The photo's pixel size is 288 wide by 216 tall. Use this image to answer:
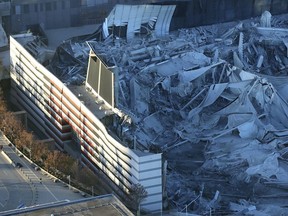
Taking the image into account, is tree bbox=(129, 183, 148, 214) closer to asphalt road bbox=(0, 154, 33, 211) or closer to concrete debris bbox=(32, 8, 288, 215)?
Answer: concrete debris bbox=(32, 8, 288, 215)

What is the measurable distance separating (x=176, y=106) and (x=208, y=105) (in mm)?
2497

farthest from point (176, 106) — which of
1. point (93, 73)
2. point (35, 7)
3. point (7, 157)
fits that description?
point (35, 7)

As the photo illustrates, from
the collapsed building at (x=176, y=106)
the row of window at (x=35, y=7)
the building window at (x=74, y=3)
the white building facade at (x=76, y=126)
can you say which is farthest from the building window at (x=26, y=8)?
the white building facade at (x=76, y=126)

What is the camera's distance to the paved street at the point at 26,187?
196ft

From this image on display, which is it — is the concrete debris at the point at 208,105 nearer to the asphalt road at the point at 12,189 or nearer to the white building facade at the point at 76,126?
the white building facade at the point at 76,126

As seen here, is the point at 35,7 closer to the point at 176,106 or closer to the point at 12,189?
the point at 176,106

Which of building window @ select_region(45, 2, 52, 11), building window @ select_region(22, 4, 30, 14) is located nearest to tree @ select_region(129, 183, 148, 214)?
building window @ select_region(45, 2, 52, 11)

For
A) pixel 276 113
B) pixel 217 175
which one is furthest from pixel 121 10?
pixel 217 175

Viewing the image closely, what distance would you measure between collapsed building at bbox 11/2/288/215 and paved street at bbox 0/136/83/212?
4468mm

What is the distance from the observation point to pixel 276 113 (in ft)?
247

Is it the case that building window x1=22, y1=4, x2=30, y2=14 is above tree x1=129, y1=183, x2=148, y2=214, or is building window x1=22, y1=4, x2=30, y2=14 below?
above

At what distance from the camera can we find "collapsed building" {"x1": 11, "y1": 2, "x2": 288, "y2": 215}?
64.4 meters

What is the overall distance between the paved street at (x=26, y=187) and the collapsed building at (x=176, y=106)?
4468mm

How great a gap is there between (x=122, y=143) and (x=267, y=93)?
A: 16924 millimetres
